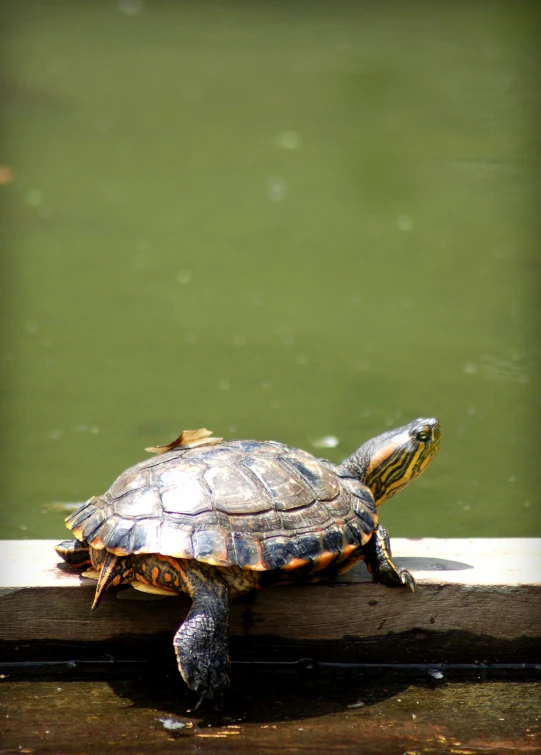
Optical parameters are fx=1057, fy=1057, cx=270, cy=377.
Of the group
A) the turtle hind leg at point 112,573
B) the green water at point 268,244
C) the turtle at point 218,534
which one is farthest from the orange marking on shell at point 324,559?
the green water at point 268,244

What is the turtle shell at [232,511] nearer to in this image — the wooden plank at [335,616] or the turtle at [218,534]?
the turtle at [218,534]

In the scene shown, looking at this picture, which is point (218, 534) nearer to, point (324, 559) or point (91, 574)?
point (324, 559)

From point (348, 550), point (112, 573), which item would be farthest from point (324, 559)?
point (112, 573)

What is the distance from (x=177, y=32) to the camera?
581 inches

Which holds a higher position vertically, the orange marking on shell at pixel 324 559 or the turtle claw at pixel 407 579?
the orange marking on shell at pixel 324 559

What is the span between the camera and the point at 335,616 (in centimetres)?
297

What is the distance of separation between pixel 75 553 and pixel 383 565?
886mm

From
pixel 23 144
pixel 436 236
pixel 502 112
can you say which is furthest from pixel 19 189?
pixel 502 112

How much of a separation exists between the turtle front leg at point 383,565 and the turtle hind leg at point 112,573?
680 millimetres

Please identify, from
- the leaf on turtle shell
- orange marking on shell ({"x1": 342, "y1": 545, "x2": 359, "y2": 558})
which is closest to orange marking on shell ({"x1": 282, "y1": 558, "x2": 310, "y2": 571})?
orange marking on shell ({"x1": 342, "y1": 545, "x2": 359, "y2": 558})

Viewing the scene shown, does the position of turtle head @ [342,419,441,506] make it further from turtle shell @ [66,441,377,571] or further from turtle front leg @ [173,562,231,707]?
turtle front leg @ [173,562,231,707]

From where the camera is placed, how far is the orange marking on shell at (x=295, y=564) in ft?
9.18

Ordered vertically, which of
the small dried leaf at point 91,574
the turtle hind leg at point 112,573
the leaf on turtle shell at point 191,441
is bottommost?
the small dried leaf at point 91,574

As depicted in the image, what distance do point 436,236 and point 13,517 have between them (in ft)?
16.8
